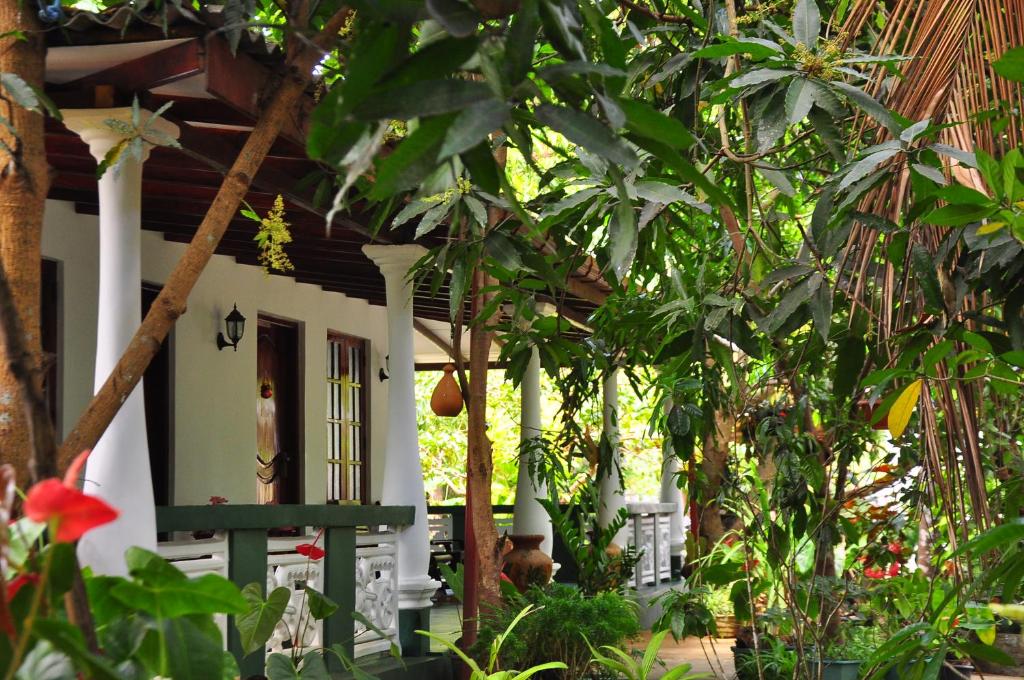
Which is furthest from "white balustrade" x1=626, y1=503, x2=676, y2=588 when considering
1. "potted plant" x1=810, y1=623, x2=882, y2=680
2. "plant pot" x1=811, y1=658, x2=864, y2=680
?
"plant pot" x1=811, y1=658, x2=864, y2=680

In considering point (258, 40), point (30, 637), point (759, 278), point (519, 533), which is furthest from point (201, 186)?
point (30, 637)

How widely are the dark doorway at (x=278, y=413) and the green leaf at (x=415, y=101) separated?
868cm

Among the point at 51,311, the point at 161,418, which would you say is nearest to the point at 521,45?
the point at 51,311

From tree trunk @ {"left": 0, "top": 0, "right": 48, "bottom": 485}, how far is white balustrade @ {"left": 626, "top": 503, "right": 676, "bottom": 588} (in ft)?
33.0

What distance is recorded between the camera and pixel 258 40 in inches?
168

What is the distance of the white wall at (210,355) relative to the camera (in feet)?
23.1

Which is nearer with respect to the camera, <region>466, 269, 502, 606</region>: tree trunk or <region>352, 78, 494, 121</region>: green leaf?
<region>352, 78, 494, 121</region>: green leaf

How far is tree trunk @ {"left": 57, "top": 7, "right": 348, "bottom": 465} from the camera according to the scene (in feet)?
8.10

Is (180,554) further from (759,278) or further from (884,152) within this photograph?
(884,152)

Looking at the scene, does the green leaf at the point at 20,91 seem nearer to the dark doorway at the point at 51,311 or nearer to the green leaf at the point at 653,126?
the green leaf at the point at 653,126

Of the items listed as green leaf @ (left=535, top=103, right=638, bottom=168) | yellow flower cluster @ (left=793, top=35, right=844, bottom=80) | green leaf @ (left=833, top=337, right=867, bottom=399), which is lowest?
green leaf @ (left=833, top=337, right=867, bottom=399)

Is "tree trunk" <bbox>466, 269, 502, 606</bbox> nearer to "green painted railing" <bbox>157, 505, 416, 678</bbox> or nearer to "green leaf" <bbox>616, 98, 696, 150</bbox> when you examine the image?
"green painted railing" <bbox>157, 505, 416, 678</bbox>

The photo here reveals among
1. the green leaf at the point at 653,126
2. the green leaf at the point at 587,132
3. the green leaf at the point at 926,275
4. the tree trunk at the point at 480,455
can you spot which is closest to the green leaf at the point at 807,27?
the green leaf at the point at 926,275

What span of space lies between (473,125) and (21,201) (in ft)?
6.01
